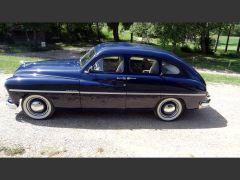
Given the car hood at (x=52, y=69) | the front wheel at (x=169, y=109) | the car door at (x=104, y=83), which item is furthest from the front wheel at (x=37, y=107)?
the front wheel at (x=169, y=109)

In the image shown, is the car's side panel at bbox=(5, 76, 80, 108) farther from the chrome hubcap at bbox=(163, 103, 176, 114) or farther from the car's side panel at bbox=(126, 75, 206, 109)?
the chrome hubcap at bbox=(163, 103, 176, 114)

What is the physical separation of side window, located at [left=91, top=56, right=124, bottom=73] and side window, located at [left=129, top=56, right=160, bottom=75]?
27 cm

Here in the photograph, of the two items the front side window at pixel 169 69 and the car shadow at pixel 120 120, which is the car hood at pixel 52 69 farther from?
the front side window at pixel 169 69

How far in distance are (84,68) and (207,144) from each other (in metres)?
3.07

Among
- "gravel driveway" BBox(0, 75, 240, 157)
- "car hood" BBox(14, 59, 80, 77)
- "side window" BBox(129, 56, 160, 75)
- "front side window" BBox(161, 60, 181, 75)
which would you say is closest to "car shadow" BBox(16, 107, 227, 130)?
"gravel driveway" BBox(0, 75, 240, 157)

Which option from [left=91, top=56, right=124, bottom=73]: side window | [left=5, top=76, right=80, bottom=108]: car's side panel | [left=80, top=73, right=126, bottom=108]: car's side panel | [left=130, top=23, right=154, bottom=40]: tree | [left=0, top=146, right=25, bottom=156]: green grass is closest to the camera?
[left=0, top=146, right=25, bottom=156]: green grass

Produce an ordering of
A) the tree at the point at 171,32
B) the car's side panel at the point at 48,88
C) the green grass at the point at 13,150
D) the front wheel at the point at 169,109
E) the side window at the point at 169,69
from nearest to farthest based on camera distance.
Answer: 1. the green grass at the point at 13,150
2. the car's side panel at the point at 48,88
3. the side window at the point at 169,69
4. the front wheel at the point at 169,109
5. the tree at the point at 171,32

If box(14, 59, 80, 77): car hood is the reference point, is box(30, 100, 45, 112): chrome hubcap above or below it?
below

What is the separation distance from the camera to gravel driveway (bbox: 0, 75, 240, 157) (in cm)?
464

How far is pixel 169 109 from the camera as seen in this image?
19.8 ft

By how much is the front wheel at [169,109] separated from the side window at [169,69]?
0.63 m

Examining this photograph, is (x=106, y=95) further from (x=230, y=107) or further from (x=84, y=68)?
(x=230, y=107)

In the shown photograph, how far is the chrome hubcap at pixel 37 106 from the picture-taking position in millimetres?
5594

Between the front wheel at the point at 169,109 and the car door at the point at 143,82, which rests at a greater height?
the car door at the point at 143,82
